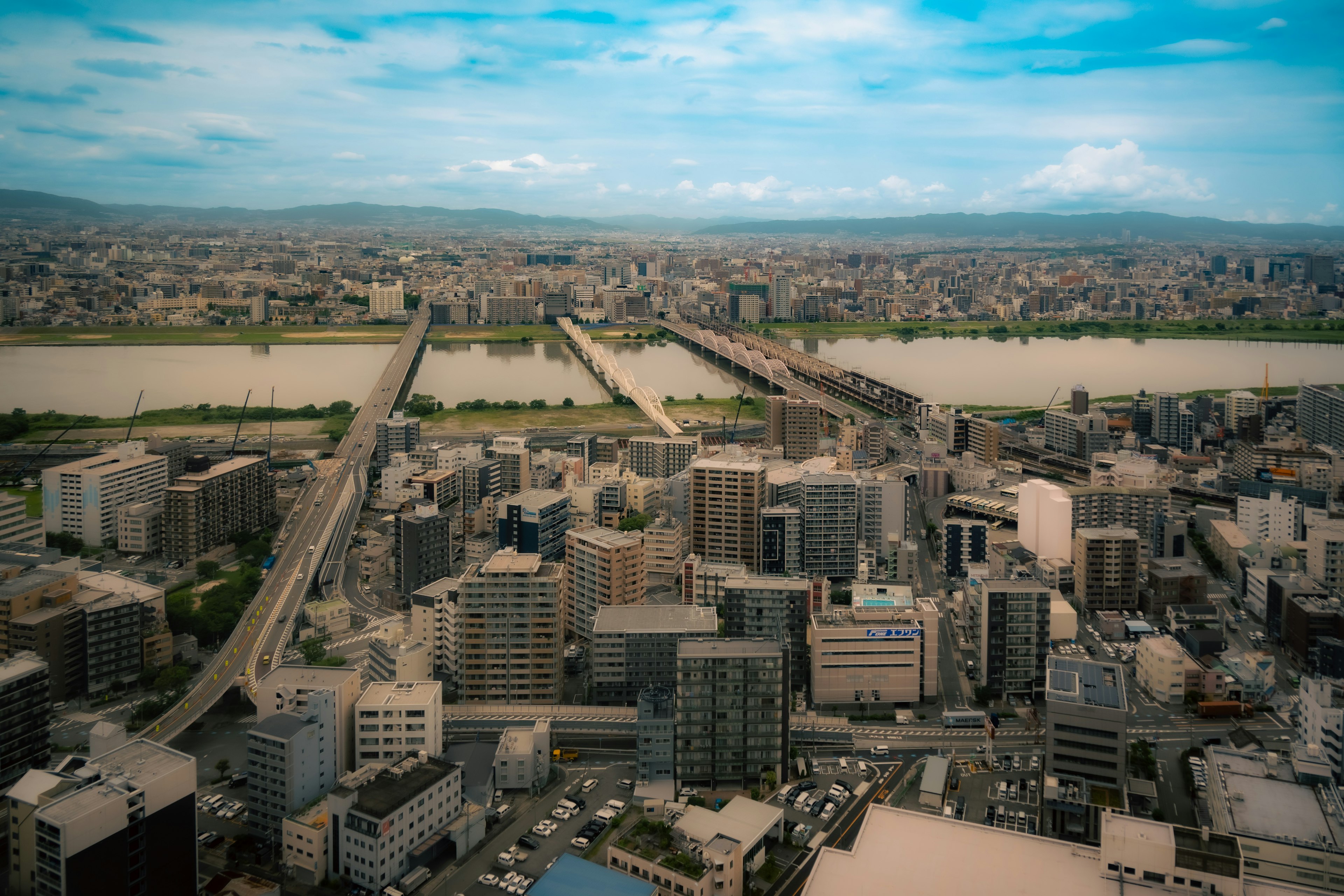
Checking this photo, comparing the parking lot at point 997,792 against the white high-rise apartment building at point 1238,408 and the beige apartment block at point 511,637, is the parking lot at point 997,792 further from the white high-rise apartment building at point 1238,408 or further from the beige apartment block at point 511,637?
the white high-rise apartment building at point 1238,408

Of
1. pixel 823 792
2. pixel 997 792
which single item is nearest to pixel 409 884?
pixel 823 792

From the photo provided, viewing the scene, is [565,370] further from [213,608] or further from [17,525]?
[213,608]

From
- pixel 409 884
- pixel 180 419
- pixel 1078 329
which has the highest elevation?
pixel 1078 329

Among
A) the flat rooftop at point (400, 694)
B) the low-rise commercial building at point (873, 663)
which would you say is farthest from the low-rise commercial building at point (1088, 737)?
the flat rooftop at point (400, 694)

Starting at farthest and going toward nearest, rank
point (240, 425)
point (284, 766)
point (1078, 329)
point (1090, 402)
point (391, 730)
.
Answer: point (1078, 329) < point (1090, 402) < point (240, 425) < point (391, 730) < point (284, 766)

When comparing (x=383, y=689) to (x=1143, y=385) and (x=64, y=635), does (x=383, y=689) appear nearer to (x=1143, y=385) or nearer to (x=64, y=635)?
(x=64, y=635)

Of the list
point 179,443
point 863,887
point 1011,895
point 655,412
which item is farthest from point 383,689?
point 655,412

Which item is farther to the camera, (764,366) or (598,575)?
(764,366)
